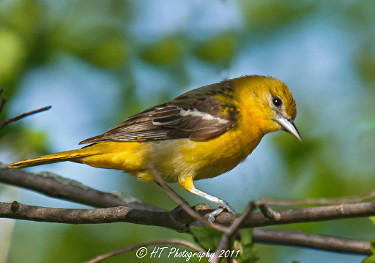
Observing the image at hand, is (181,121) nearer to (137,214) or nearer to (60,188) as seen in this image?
(60,188)

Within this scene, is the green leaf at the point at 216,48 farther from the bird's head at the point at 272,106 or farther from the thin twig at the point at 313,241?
the thin twig at the point at 313,241

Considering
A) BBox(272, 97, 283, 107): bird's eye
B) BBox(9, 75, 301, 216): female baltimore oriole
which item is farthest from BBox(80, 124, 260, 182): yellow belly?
BBox(272, 97, 283, 107): bird's eye

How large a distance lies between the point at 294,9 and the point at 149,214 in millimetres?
4021

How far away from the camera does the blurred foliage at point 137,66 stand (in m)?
5.09

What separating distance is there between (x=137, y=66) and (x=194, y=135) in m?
1.52

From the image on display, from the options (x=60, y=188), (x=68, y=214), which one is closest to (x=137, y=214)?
(x=68, y=214)

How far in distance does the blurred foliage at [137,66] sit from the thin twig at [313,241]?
546 millimetres

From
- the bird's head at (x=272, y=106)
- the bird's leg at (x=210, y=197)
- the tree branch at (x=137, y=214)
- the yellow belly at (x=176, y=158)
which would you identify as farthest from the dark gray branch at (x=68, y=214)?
the bird's head at (x=272, y=106)

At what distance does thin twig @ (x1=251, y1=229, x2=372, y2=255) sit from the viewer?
4.06m

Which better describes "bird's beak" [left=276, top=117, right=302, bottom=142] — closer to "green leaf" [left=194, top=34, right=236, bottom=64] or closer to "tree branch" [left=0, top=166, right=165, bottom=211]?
"green leaf" [left=194, top=34, right=236, bottom=64]

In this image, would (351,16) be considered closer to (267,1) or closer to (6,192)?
(267,1)

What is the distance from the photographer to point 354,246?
405 centimetres

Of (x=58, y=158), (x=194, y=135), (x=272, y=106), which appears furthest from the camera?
(x=272, y=106)

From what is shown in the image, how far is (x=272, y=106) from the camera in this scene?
524cm
